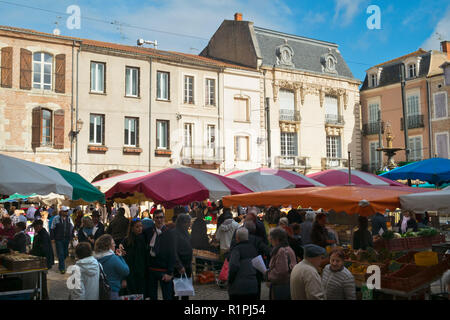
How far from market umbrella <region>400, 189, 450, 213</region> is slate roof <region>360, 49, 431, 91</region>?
29.9 meters

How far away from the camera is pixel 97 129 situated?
26.0 m

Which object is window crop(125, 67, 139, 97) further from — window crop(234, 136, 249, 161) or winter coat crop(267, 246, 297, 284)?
winter coat crop(267, 246, 297, 284)

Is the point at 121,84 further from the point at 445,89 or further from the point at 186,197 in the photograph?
the point at 445,89

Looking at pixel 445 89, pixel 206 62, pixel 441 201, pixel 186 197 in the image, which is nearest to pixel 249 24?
pixel 206 62

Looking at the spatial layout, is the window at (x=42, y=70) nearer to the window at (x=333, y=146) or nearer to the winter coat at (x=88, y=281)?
the window at (x=333, y=146)

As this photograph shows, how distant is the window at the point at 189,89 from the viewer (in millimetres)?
28906

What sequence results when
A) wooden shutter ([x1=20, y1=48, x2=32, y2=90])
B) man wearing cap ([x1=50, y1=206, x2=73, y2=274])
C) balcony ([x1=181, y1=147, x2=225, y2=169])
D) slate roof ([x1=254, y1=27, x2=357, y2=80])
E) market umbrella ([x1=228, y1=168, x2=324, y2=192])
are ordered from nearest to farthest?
man wearing cap ([x1=50, y1=206, x2=73, y2=274]) < market umbrella ([x1=228, y1=168, x2=324, y2=192]) < wooden shutter ([x1=20, y1=48, x2=32, y2=90]) < balcony ([x1=181, y1=147, x2=225, y2=169]) < slate roof ([x1=254, y1=27, x2=357, y2=80])

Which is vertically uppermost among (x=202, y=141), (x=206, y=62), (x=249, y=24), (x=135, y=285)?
→ (x=249, y=24)

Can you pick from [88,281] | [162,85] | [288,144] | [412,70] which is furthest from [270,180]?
[412,70]

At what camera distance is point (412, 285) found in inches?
283

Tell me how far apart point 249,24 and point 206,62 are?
5288 mm

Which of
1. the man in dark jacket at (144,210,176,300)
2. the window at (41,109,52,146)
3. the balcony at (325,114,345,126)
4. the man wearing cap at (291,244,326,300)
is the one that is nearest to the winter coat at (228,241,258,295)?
the man wearing cap at (291,244,326,300)

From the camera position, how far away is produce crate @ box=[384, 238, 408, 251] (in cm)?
1021

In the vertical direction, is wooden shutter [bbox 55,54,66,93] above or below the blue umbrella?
above
